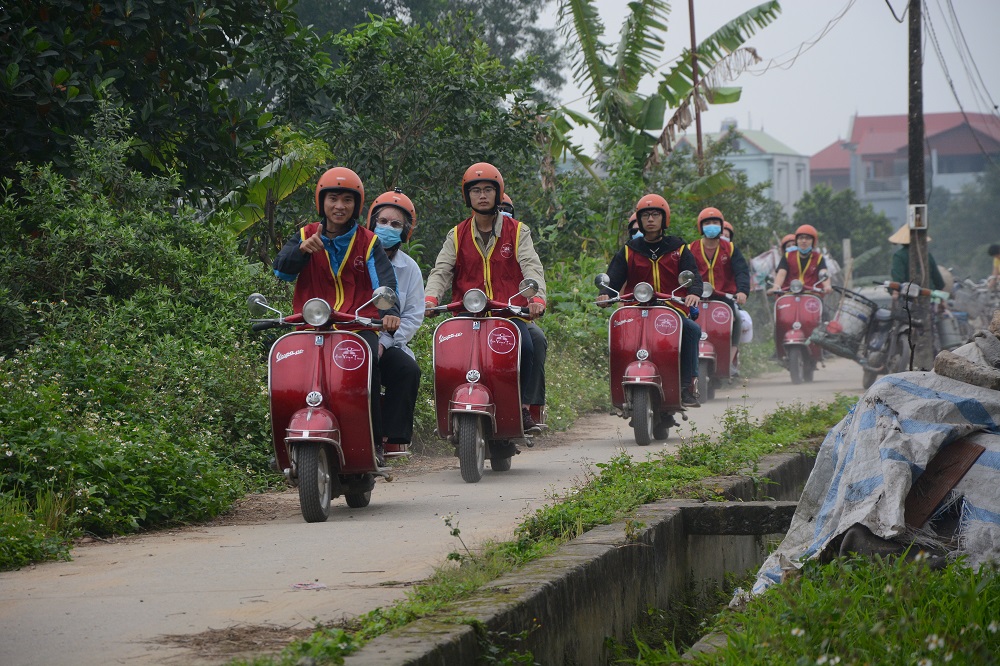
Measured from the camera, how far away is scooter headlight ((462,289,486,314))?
8.88 m

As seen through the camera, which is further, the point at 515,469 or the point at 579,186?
the point at 579,186

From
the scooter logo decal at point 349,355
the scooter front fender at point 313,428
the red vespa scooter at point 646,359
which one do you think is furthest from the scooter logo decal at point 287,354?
the red vespa scooter at point 646,359

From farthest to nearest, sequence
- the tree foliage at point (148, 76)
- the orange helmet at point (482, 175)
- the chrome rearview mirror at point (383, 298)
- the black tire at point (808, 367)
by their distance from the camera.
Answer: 1. the black tire at point (808, 367)
2. the tree foliage at point (148, 76)
3. the orange helmet at point (482, 175)
4. the chrome rearview mirror at point (383, 298)

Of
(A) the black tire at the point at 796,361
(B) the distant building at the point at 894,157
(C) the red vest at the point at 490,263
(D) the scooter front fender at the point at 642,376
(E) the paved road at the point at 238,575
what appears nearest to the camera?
(E) the paved road at the point at 238,575

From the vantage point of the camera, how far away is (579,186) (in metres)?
24.0

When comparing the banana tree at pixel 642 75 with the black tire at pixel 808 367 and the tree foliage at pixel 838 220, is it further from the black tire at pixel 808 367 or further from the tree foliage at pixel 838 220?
the tree foliage at pixel 838 220

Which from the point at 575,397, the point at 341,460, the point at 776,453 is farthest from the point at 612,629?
the point at 575,397

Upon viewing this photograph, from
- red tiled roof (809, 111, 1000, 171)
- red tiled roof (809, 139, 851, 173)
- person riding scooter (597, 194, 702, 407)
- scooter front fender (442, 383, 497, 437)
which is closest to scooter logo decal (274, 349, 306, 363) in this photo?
scooter front fender (442, 383, 497, 437)

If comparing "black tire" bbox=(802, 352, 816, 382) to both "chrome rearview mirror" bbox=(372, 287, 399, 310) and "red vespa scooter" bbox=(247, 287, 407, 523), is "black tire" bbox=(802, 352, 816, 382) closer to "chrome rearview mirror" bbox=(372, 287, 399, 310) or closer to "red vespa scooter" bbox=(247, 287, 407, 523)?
"red vespa scooter" bbox=(247, 287, 407, 523)

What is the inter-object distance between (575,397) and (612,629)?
912 centimetres

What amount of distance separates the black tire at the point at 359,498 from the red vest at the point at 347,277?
3.11 feet

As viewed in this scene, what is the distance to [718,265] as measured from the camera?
632 inches

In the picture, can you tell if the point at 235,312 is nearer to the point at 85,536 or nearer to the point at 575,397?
the point at 85,536

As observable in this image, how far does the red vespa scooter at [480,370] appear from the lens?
29.0 feet
